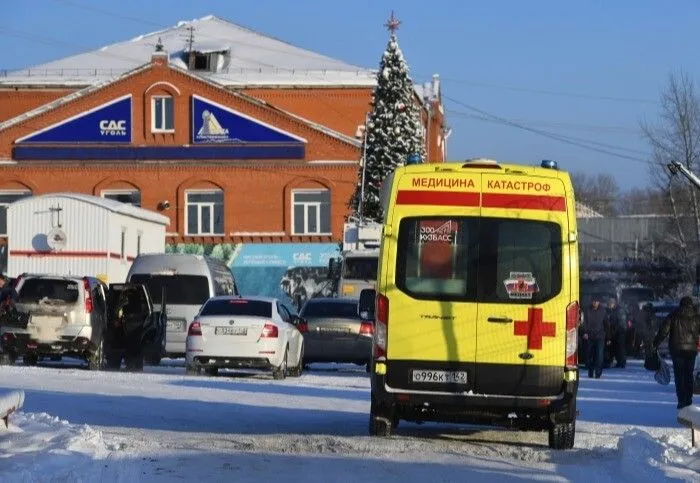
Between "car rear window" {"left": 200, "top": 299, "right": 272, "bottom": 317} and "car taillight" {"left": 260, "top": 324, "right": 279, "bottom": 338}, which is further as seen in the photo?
"car rear window" {"left": 200, "top": 299, "right": 272, "bottom": 317}

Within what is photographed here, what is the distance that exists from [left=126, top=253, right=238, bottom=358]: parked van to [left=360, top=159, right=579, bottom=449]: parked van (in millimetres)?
18712

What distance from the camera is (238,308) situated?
27.5 metres

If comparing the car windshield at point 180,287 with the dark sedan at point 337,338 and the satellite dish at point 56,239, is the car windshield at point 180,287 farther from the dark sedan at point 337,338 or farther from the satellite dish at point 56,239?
the satellite dish at point 56,239

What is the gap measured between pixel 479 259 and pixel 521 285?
458 millimetres

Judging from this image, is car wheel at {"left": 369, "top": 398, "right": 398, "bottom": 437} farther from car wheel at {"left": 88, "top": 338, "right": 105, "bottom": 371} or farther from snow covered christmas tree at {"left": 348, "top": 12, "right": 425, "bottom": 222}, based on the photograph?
snow covered christmas tree at {"left": 348, "top": 12, "right": 425, "bottom": 222}

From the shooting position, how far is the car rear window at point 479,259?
14.6 meters

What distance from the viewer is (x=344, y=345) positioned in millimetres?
32000

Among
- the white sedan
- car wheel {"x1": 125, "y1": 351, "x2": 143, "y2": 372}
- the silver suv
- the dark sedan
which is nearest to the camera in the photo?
the white sedan

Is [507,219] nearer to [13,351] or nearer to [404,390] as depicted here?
[404,390]

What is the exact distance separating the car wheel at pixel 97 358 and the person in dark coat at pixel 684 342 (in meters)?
11.2

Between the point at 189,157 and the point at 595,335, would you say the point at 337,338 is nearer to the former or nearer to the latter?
the point at 595,335

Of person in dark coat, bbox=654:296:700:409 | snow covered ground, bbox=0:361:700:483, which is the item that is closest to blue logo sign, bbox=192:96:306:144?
snow covered ground, bbox=0:361:700:483

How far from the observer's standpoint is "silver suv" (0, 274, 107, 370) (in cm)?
2797

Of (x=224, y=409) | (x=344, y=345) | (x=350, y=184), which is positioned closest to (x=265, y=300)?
(x=344, y=345)
